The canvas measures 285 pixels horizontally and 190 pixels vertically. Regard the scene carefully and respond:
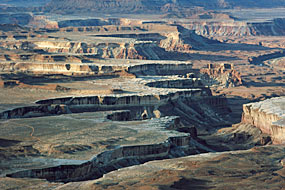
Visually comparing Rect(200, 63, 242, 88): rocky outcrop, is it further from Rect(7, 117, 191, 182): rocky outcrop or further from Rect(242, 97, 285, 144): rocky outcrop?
Rect(7, 117, 191, 182): rocky outcrop

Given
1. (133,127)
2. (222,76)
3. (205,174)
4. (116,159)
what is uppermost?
(222,76)

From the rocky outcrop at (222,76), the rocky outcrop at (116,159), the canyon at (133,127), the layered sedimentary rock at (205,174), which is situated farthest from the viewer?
the rocky outcrop at (222,76)

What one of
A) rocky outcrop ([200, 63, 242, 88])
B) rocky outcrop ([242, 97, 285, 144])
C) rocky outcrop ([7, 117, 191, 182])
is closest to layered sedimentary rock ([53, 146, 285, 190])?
rocky outcrop ([7, 117, 191, 182])

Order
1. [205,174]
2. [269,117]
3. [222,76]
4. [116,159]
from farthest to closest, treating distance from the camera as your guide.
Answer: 1. [222,76]
2. [269,117]
3. [116,159]
4. [205,174]

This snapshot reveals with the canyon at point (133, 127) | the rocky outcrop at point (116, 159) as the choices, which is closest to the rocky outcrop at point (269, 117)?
the canyon at point (133, 127)

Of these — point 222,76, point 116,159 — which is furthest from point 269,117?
point 222,76

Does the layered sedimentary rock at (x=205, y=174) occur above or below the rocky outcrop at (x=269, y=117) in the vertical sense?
below

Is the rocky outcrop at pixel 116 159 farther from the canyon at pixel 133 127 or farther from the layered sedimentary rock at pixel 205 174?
the layered sedimentary rock at pixel 205 174

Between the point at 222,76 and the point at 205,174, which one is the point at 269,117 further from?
the point at 222,76

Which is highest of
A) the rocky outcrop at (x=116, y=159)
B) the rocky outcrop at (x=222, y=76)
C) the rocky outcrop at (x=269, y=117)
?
the rocky outcrop at (x=222, y=76)
